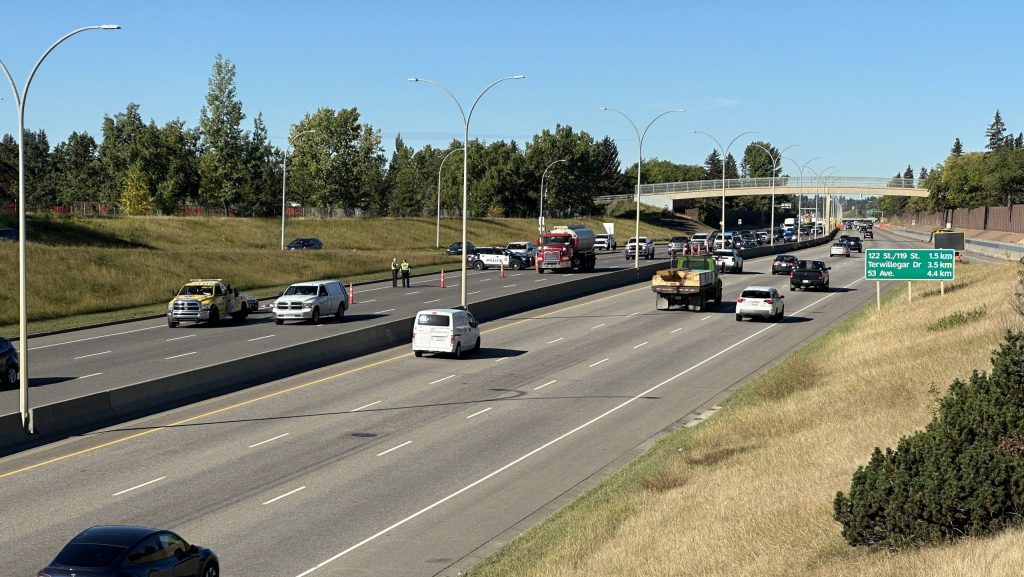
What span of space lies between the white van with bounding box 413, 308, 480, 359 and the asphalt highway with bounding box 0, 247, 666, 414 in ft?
17.2

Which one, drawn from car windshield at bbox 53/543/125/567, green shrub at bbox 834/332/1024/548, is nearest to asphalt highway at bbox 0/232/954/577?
car windshield at bbox 53/543/125/567

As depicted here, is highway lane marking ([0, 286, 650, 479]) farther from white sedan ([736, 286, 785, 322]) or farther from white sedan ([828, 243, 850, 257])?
white sedan ([828, 243, 850, 257])

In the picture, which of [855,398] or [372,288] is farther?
[372,288]

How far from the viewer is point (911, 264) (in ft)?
163

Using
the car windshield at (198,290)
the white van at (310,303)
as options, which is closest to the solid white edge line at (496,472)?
the white van at (310,303)

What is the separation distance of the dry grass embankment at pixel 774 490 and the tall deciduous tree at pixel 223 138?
79242 mm

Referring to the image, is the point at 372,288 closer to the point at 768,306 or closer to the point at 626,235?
the point at 768,306

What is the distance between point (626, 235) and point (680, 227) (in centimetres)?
2957

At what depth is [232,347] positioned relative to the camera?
39.0 m

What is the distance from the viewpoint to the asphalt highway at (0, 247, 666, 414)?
31797 mm

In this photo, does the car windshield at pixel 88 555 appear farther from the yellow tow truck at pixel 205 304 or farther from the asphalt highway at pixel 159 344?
the yellow tow truck at pixel 205 304

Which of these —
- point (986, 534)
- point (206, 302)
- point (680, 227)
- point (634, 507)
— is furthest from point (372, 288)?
point (680, 227)

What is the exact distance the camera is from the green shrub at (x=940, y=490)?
13648 mm

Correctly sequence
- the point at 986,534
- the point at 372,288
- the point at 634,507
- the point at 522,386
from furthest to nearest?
the point at 372,288
the point at 522,386
the point at 634,507
the point at 986,534
